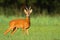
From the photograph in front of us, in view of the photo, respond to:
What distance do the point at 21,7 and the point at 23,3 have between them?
1.71 meters

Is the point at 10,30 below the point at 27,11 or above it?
below

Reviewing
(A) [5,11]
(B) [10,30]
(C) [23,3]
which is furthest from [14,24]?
(C) [23,3]

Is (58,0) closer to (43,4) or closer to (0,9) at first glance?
(43,4)

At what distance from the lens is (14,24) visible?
44.3 feet

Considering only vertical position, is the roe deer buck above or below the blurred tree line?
above

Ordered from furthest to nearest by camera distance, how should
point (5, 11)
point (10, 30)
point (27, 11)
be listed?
point (5, 11) < point (10, 30) < point (27, 11)

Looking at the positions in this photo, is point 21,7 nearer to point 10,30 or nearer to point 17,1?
point 17,1

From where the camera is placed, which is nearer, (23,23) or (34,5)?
(23,23)

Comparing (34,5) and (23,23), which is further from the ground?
(23,23)

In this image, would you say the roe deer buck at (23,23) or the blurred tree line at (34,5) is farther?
the blurred tree line at (34,5)

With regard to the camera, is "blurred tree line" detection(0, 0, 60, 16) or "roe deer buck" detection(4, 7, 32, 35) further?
"blurred tree line" detection(0, 0, 60, 16)

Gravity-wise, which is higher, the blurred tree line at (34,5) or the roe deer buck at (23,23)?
the roe deer buck at (23,23)

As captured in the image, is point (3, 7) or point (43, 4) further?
point (43, 4)

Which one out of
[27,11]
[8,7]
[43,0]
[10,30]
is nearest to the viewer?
[27,11]
